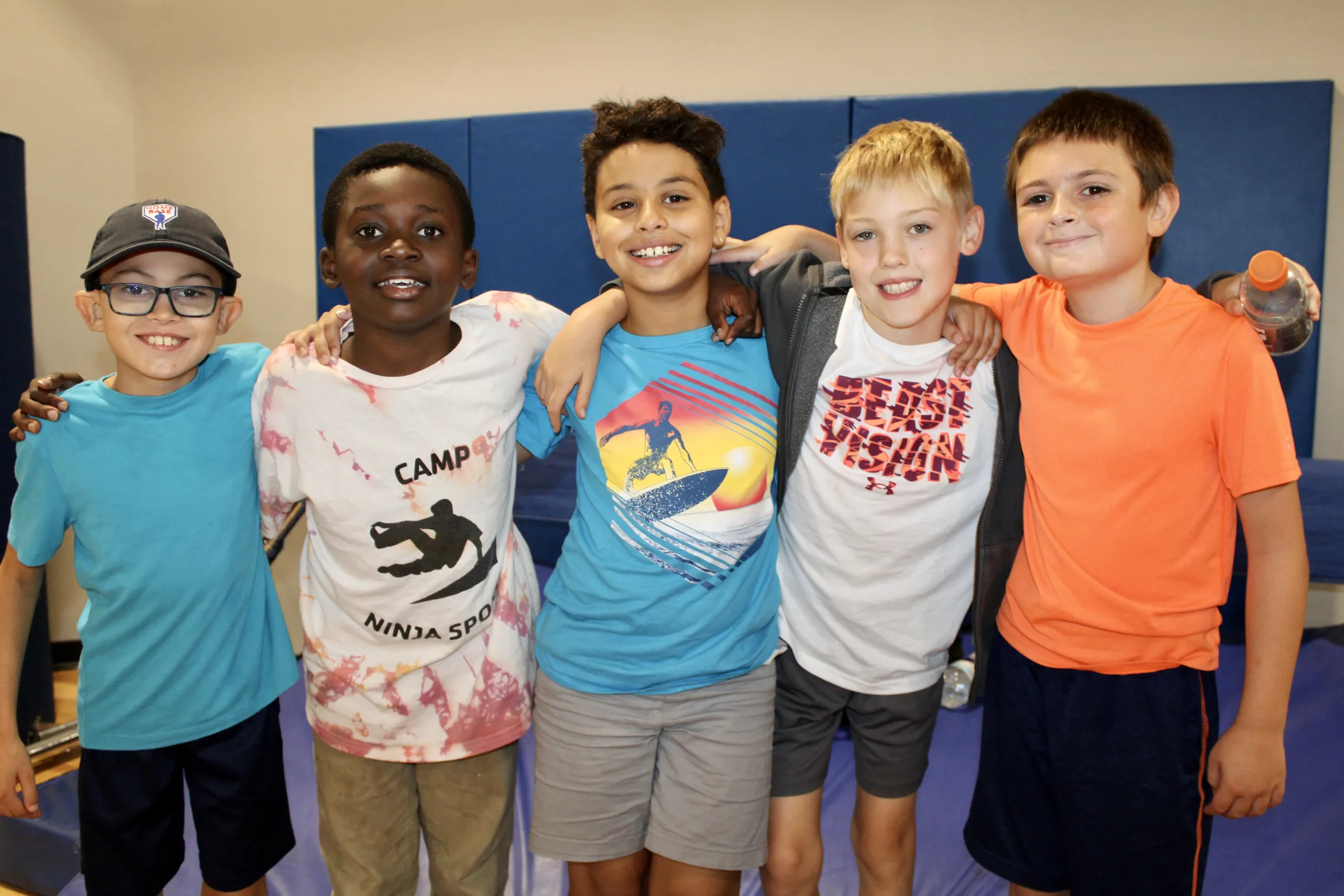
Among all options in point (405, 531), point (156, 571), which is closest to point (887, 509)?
point (405, 531)

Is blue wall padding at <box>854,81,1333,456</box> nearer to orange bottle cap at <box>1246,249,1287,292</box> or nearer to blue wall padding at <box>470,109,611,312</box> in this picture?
blue wall padding at <box>470,109,611,312</box>

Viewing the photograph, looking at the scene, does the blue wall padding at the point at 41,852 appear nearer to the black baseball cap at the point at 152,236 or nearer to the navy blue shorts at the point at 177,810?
the navy blue shorts at the point at 177,810

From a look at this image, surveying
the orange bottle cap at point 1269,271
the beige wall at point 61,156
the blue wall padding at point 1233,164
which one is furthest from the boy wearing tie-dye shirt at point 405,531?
the beige wall at point 61,156

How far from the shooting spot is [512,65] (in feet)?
11.4

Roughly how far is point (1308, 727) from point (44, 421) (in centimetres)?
273

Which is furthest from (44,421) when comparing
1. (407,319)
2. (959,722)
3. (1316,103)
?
(1316,103)

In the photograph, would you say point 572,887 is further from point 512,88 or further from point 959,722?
point 512,88

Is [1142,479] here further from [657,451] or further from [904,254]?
[657,451]

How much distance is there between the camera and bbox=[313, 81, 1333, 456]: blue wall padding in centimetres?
270

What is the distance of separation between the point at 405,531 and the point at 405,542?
19 mm

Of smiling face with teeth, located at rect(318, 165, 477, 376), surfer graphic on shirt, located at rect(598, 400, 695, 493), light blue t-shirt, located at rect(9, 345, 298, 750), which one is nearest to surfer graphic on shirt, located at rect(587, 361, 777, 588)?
surfer graphic on shirt, located at rect(598, 400, 695, 493)

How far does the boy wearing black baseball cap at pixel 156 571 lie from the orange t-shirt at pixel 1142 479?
1305 mm

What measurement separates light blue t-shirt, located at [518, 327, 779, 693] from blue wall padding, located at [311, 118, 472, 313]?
2.42m

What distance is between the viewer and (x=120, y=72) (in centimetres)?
403
